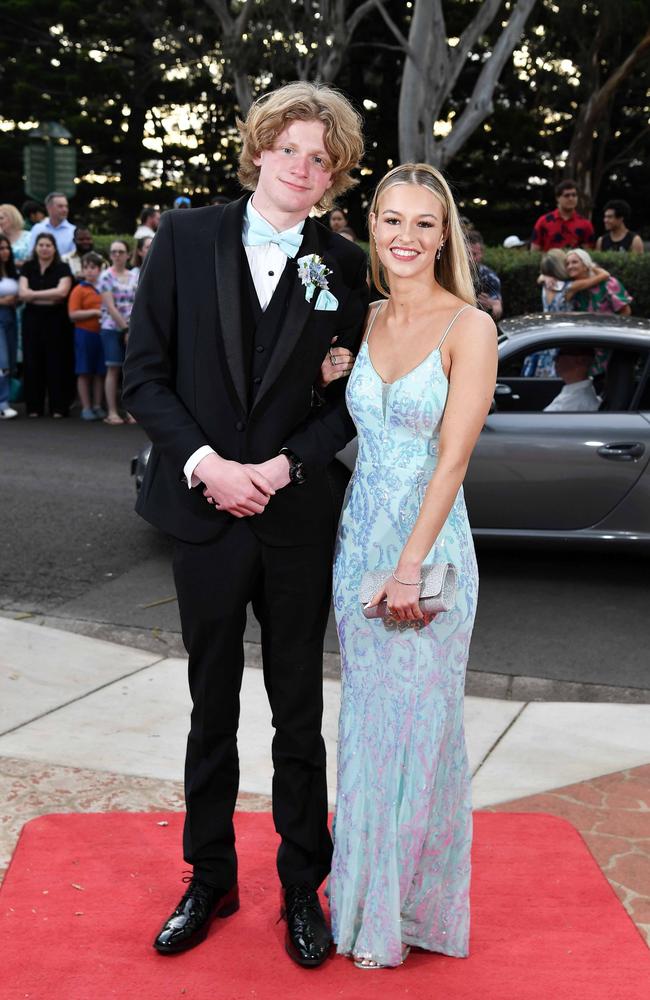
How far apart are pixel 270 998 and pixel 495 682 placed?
110 inches

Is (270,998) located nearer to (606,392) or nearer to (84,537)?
(606,392)

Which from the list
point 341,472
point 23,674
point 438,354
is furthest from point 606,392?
point 438,354

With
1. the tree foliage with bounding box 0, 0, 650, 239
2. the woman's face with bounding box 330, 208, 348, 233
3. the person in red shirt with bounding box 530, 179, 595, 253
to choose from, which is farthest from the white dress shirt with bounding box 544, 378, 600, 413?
the tree foliage with bounding box 0, 0, 650, 239

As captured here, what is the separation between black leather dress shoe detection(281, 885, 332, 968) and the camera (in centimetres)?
326

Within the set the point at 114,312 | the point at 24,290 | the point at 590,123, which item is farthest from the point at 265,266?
the point at 590,123

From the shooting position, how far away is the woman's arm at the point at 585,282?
10422 millimetres

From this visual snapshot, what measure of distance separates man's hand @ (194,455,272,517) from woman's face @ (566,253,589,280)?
7868mm

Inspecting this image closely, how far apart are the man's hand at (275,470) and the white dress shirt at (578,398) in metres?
4.31

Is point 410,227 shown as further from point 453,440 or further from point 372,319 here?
point 453,440

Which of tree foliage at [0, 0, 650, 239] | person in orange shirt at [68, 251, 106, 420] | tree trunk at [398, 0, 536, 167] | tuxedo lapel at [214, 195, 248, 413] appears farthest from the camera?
tree foliage at [0, 0, 650, 239]

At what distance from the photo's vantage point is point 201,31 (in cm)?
2764

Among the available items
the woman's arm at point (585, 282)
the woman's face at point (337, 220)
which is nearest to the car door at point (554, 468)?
the woman's arm at point (585, 282)

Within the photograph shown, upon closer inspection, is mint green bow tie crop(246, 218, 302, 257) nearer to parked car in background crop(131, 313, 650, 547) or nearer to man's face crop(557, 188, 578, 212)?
parked car in background crop(131, 313, 650, 547)

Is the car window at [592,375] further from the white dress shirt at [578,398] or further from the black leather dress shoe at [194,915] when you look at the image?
the black leather dress shoe at [194,915]
